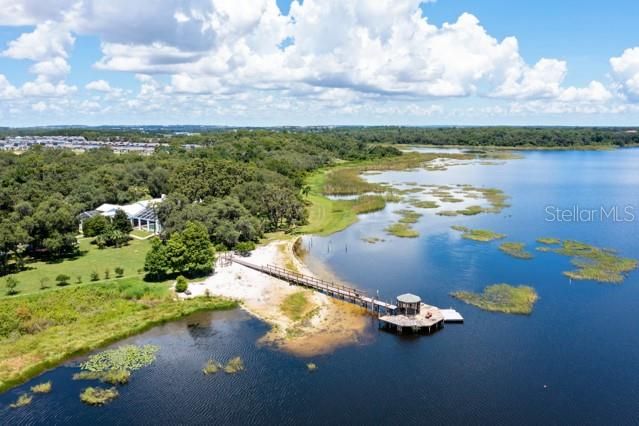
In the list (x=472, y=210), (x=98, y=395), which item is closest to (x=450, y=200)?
(x=472, y=210)

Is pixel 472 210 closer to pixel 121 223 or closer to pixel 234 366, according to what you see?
pixel 121 223

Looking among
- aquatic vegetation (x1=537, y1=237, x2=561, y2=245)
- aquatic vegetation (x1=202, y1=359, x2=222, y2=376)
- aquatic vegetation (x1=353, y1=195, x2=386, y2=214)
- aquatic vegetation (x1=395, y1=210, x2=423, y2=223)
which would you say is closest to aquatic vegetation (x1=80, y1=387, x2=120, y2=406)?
aquatic vegetation (x1=202, y1=359, x2=222, y2=376)

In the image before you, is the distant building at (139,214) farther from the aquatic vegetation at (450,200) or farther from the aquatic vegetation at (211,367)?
the aquatic vegetation at (450,200)

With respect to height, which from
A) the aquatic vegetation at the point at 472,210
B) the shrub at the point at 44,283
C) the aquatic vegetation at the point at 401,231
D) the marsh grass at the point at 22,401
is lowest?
the marsh grass at the point at 22,401

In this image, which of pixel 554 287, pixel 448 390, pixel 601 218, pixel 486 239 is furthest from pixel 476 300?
pixel 601 218

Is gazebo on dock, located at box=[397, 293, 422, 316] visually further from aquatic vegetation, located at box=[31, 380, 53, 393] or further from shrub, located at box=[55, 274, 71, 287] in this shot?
shrub, located at box=[55, 274, 71, 287]

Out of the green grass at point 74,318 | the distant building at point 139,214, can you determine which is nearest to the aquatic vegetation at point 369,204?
the distant building at point 139,214
